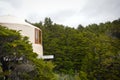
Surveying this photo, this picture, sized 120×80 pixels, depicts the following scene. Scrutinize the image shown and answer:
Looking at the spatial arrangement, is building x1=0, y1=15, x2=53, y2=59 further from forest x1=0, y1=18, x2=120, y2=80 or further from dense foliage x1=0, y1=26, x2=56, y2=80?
dense foliage x1=0, y1=26, x2=56, y2=80

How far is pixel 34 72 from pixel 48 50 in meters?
20.5

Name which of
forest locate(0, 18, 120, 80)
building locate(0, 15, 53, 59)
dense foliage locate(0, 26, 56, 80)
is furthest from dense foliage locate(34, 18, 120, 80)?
dense foliage locate(0, 26, 56, 80)

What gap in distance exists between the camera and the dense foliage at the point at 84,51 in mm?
26466

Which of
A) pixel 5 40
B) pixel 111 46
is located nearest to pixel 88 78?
pixel 111 46

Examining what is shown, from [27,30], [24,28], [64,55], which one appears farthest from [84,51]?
[24,28]

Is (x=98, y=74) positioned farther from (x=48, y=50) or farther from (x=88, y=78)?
(x=48, y=50)

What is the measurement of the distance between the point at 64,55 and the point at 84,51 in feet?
7.77

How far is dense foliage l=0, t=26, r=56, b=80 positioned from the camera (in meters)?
15.6

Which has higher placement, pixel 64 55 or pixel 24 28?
pixel 24 28

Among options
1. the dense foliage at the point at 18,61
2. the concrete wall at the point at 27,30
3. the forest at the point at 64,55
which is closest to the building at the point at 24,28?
the concrete wall at the point at 27,30

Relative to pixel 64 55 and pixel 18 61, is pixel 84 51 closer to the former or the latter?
pixel 64 55

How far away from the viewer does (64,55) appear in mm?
35125

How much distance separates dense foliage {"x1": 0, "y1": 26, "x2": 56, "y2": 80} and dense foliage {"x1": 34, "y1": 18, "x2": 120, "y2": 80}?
419 inches

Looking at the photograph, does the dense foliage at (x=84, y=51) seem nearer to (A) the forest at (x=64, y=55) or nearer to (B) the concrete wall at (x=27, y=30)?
(A) the forest at (x=64, y=55)
